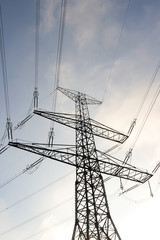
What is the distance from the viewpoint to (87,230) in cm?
830

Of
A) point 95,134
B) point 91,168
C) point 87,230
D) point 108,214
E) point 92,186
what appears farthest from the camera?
Answer: point 95,134

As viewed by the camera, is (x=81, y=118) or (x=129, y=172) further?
(x=81, y=118)

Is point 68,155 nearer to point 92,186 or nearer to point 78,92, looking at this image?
point 92,186

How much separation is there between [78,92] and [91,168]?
8.66 m

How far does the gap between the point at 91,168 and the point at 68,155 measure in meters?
1.36

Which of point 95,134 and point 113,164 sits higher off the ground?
point 95,134

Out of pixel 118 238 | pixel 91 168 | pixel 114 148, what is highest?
pixel 114 148

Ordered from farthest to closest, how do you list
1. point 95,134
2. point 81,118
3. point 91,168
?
point 81,118
point 95,134
point 91,168

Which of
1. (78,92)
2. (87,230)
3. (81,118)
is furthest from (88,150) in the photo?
(78,92)

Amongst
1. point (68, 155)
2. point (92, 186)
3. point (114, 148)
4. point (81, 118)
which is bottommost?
point (92, 186)

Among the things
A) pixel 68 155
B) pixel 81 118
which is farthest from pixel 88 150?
pixel 81 118

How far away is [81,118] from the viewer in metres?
14.2

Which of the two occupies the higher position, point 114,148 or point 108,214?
point 114,148

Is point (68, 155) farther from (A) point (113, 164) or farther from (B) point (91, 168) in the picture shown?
(A) point (113, 164)
